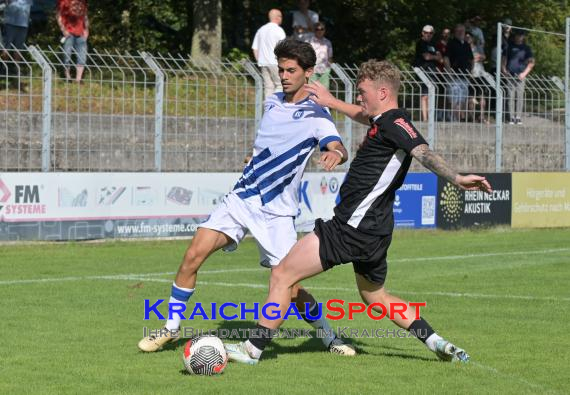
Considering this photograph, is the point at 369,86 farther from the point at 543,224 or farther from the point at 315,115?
the point at 543,224

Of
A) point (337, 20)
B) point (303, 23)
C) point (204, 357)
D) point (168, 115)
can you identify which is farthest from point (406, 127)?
point (337, 20)

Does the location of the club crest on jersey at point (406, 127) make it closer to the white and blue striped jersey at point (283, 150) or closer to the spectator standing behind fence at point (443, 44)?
the white and blue striped jersey at point (283, 150)

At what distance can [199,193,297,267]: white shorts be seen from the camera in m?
8.80

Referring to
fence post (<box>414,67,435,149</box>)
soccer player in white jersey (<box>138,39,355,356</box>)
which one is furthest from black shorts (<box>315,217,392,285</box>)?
fence post (<box>414,67,435,149</box>)

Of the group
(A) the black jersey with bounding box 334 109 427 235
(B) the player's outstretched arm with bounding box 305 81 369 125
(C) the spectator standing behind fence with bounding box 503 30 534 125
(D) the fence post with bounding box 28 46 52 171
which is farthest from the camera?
(C) the spectator standing behind fence with bounding box 503 30 534 125

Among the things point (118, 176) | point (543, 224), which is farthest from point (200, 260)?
point (543, 224)

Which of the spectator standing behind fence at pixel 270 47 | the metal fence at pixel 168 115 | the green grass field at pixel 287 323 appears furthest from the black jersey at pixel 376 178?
the spectator standing behind fence at pixel 270 47

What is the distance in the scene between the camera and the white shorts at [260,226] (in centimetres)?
880

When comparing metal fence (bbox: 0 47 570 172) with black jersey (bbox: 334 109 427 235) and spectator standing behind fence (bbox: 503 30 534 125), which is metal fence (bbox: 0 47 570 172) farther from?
black jersey (bbox: 334 109 427 235)

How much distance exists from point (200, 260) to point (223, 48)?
965 inches

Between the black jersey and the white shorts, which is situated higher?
the black jersey

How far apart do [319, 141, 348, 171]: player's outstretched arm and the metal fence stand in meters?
9.05

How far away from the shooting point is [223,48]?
108ft

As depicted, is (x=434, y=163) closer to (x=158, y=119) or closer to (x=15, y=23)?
(x=158, y=119)
